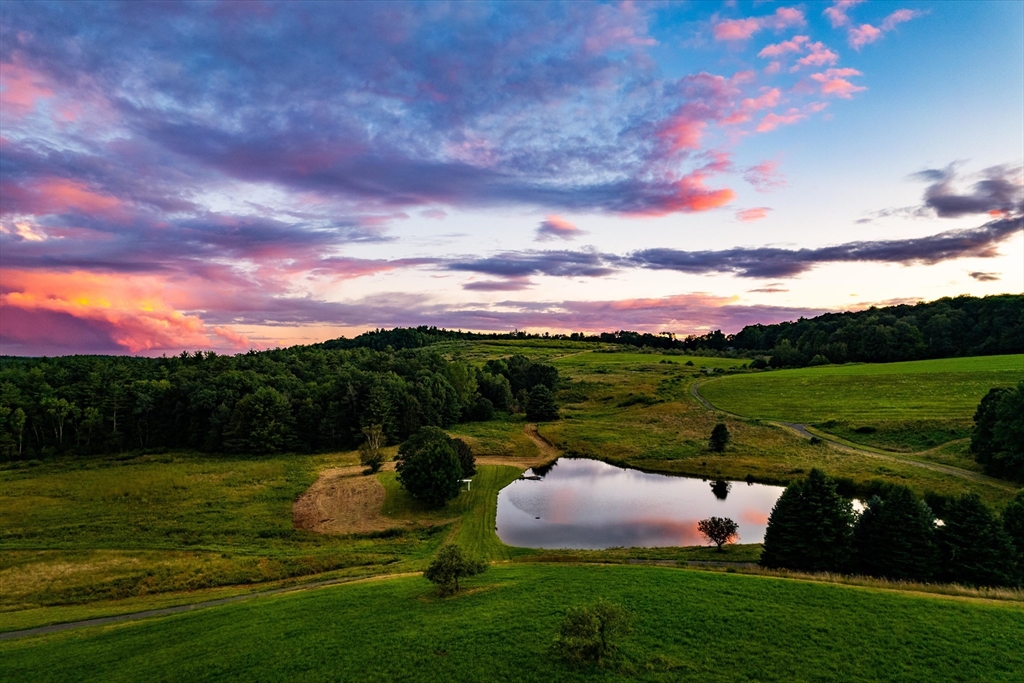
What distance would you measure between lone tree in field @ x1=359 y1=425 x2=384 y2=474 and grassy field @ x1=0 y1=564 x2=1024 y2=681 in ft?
140

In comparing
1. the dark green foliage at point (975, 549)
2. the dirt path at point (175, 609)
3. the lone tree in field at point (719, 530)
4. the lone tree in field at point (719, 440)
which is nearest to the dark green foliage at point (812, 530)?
the dark green foliage at point (975, 549)

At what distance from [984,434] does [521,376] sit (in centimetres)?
9703

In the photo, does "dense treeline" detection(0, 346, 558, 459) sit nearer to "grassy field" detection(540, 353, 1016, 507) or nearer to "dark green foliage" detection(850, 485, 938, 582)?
"grassy field" detection(540, 353, 1016, 507)

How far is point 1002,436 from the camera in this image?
54750mm

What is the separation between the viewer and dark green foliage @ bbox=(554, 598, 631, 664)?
18.8 metres

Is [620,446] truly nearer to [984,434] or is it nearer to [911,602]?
[984,434]

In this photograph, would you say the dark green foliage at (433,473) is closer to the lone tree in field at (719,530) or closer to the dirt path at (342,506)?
the dirt path at (342,506)

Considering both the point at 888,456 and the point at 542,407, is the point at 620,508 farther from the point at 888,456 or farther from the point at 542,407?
the point at 542,407

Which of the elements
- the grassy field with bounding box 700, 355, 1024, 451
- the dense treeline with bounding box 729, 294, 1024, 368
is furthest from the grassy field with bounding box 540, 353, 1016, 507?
the dense treeline with bounding box 729, 294, 1024, 368

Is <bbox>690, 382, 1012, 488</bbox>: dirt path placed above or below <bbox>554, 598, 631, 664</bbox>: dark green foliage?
below

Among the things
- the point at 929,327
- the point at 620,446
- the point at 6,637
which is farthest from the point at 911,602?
the point at 929,327

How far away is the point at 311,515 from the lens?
5491 centimetres

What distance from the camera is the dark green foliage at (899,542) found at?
30469 millimetres

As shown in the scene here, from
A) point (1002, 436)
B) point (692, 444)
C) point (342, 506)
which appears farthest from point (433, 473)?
point (1002, 436)
